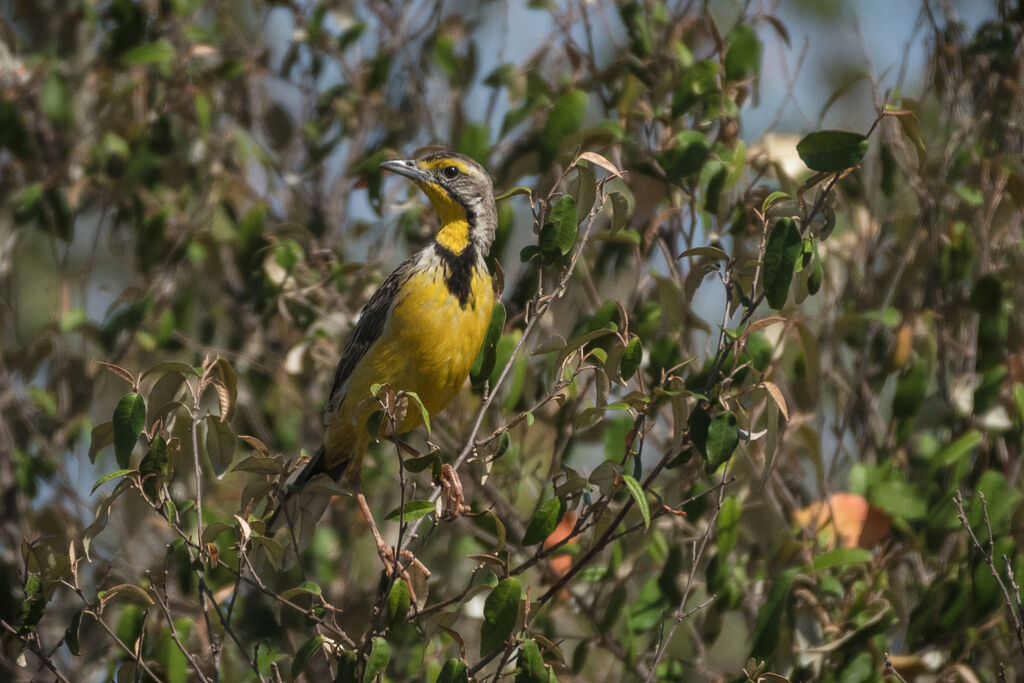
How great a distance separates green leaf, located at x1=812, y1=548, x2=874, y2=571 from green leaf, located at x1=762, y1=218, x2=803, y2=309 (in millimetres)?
1308

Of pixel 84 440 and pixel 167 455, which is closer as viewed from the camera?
pixel 167 455

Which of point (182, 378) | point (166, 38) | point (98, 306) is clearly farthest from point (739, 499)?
point (98, 306)

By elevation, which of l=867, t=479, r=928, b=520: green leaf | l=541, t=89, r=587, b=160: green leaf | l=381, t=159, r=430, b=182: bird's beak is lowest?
l=867, t=479, r=928, b=520: green leaf

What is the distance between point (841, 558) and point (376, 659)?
1.94m

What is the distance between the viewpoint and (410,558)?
3.56 metres

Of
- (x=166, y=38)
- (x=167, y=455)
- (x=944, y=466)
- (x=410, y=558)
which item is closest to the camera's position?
(x=167, y=455)

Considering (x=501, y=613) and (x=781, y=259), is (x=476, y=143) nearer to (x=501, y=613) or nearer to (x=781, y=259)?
(x=781, y=259)

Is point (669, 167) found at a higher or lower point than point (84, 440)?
higher

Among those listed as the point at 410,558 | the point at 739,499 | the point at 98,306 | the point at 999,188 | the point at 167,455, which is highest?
the point at 999,188

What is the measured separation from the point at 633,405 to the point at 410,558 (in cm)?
85

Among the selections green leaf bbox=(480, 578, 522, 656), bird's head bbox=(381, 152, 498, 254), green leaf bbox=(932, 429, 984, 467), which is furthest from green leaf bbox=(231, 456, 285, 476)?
green leaf bbox=(932, 429, 984, 467)

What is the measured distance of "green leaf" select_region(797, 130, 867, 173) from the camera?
330 centimetres

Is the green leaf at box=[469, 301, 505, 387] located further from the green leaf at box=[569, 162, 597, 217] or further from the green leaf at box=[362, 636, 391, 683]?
the green leaf at box=[362, 636, 391, 683]

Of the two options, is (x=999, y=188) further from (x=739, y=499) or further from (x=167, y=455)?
(x=167, y=455)
